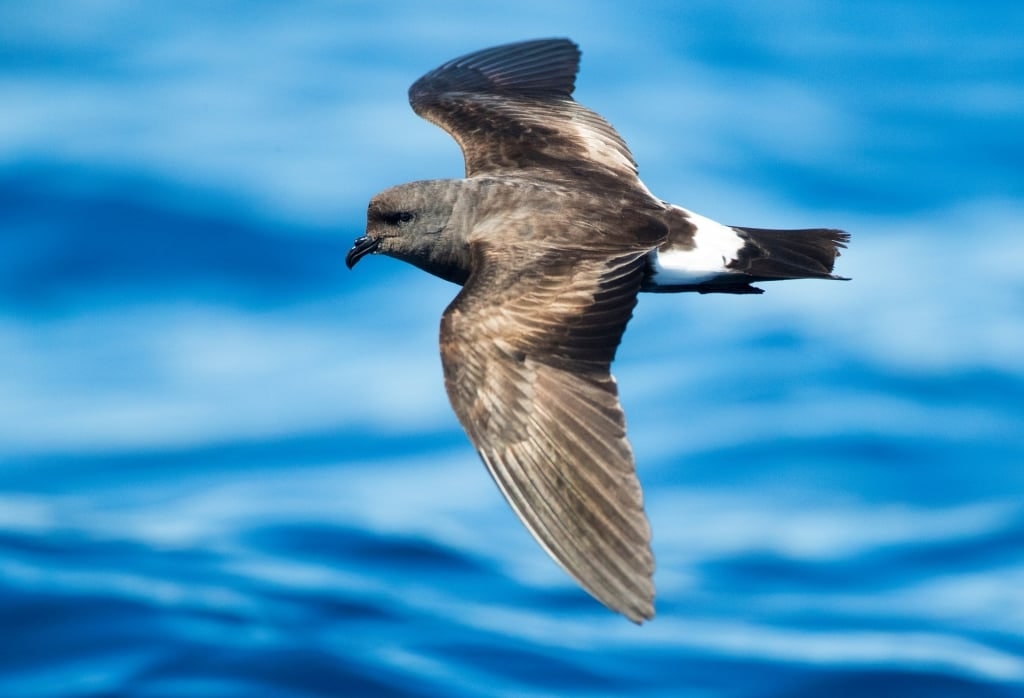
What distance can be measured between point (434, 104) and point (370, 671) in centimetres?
580

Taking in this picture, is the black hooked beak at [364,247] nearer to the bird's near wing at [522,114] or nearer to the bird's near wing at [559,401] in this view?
the bird's near wing at [559,401]

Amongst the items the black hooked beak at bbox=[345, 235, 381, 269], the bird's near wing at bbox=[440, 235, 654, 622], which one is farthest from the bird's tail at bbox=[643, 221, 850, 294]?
the black hooked beak at bbox=[345, 235, 381, 269]

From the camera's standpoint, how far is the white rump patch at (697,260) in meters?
6.22

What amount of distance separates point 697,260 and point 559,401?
118cm

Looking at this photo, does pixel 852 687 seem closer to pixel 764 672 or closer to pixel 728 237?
pixel 764 672

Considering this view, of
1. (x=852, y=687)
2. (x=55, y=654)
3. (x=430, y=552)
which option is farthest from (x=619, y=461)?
(x=430, y=552)

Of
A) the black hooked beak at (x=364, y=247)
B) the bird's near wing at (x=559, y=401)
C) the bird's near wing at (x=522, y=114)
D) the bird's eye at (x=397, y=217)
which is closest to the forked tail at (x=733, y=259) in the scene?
the bird's near wing at (x=559, y=401)

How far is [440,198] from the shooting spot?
6266mm

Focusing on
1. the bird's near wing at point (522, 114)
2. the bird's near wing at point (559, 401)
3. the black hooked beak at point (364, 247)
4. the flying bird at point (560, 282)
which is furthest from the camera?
the bird's near wing at point (522, 114)

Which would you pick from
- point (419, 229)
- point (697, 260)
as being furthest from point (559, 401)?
point (419, 229)

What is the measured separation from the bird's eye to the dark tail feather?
1.34 meters

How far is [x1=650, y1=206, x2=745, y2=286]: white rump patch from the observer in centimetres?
622

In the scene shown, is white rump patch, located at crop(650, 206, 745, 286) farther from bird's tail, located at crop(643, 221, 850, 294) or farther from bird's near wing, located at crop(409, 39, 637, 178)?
bird's near wing, located at crop(409, 39, 637, 178)

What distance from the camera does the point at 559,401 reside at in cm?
535
